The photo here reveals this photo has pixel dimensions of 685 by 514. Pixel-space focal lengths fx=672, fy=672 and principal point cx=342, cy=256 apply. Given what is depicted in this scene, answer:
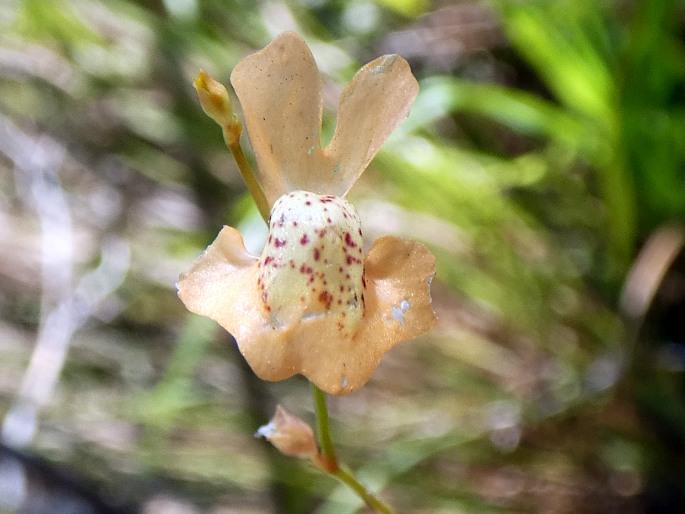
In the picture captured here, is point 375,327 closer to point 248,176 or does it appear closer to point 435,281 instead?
point 248,176

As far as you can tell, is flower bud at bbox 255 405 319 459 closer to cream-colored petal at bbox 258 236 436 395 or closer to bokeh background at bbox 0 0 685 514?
cream-colored petal at bbox 258 236 436 395

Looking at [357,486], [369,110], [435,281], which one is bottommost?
[357,486]

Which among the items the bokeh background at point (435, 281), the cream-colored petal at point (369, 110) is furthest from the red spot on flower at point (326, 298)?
the bokeh background at point (435, 281)

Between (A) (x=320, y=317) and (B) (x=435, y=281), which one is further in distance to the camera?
(B) (x=435, y=281)

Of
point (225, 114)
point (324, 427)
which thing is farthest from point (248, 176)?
point (324, 427)

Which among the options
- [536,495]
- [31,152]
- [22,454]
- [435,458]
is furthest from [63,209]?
[536,495]

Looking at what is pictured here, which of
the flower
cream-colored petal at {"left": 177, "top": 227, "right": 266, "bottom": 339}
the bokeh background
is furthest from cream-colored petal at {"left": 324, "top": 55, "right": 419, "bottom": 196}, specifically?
the bokeh background
